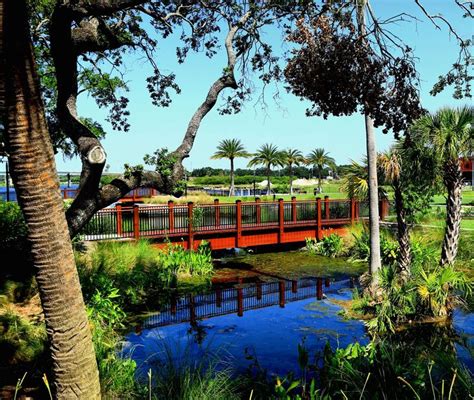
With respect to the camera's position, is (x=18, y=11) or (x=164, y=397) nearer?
(x=18, y=11)

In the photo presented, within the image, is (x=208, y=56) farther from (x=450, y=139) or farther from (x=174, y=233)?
(x=174, y=233)

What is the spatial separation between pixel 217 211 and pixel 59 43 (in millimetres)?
14109

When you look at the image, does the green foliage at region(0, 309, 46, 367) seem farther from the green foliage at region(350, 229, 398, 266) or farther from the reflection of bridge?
the green foliage at region(350, 229, 398, 266)

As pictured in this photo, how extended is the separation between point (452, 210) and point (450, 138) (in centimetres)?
204

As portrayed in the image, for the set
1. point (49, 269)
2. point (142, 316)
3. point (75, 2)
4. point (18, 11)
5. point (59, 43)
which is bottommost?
point (142, 316)

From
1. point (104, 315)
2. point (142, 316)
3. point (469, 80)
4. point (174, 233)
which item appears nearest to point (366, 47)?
point (469, 80)

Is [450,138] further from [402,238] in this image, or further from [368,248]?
[368,248]

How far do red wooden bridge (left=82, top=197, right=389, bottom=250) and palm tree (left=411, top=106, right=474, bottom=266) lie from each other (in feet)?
30.9

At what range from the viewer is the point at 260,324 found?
1159 centimetres

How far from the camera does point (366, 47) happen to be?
17.0 ft

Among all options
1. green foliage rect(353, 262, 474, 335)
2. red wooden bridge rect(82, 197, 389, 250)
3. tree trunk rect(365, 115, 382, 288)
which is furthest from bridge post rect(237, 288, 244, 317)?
red wooden bridge rect(82, 197, 389, 250)

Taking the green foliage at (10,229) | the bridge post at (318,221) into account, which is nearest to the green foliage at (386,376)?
the green foliage at (10,229)

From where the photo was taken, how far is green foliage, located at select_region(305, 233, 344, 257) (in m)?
21.2

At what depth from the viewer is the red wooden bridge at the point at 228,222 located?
58.2 ft
